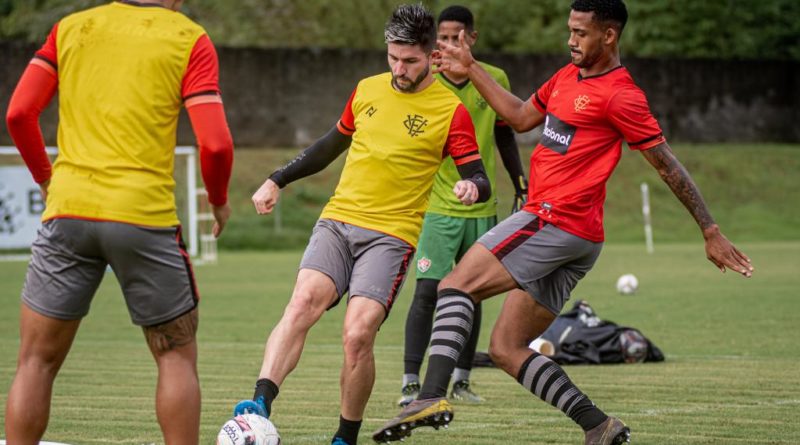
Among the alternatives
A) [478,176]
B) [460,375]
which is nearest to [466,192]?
[478,176]

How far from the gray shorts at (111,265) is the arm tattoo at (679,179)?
268 centimetres

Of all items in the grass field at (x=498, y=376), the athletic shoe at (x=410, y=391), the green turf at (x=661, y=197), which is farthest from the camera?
the green turf at (x=661, y=197)

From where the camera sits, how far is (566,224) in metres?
6.96

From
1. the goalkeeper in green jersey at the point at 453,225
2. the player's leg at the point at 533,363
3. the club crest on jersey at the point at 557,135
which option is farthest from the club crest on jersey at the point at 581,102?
the goalkeeper in green jersey at the point at 453,225

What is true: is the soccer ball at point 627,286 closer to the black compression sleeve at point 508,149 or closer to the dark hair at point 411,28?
the black compression sleeve at point 508,149

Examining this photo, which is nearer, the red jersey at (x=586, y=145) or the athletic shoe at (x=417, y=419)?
the athletic shoe at (x=417, y=419)

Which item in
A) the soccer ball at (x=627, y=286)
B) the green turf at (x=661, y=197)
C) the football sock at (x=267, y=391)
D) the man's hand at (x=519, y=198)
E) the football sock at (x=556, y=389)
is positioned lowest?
the green turf at (x=661, y=197)

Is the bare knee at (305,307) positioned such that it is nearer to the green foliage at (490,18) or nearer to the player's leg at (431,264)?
the player's leg at (431,264)

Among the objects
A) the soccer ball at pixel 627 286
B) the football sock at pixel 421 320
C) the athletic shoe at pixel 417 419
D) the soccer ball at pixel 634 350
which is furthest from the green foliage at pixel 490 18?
the athletic shoe at pixel 417 419

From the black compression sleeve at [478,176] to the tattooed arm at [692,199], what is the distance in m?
0.82

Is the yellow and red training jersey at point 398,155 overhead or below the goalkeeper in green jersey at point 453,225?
overhead

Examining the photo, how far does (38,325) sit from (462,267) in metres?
2.39

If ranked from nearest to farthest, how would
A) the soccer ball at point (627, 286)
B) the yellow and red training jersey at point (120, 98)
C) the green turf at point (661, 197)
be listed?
the yellow and red training jersey at point (120, 98) → the soccer ball at point (627, 286) → the green turf at point (661, 197)

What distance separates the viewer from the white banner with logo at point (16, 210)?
2823 cm
